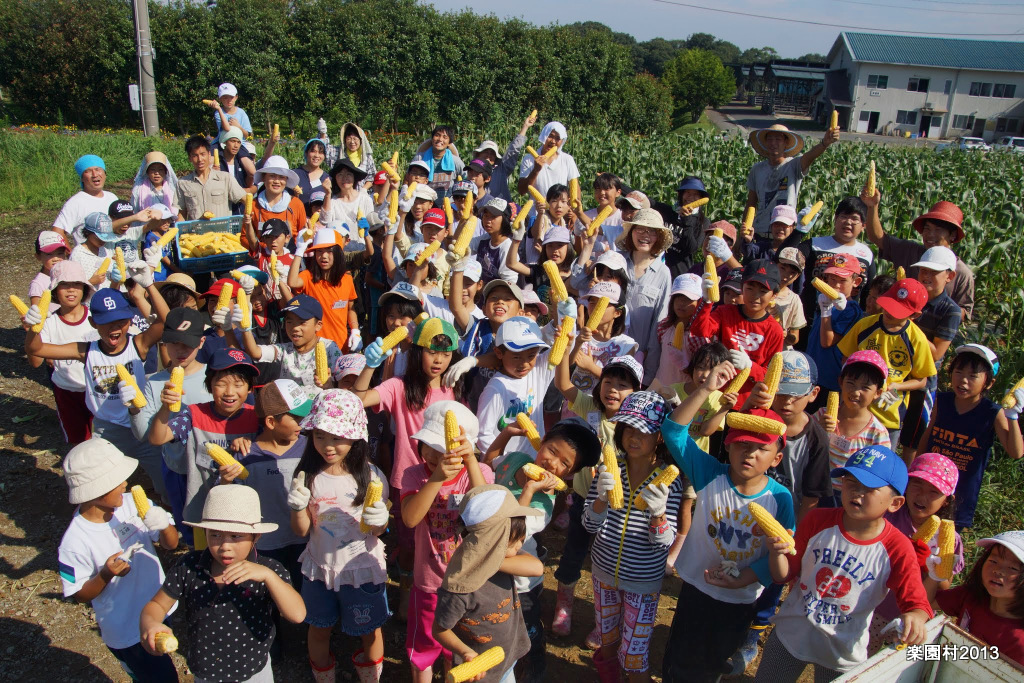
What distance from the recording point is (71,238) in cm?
676

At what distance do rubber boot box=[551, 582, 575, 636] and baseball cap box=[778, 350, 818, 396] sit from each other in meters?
1.84

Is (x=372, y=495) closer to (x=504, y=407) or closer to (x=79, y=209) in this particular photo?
(x=504, y=407)

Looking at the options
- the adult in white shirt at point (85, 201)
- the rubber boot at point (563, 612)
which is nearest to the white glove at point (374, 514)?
the rubber boot at point (563, 612)

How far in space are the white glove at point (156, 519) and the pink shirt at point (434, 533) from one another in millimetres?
1161

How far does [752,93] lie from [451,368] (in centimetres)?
10201

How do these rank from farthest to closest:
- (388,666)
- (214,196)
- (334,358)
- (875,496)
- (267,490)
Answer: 1. (214,196)
2. (334,358)
3. (388,666)
4. (267,490)
5. (875,496)

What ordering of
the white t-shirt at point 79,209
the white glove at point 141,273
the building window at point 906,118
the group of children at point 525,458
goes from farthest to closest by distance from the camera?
the building window at point 906,118 < the white t-shirt at point 79,209 < the white glove at point 141,273 < the group of children at point 525,458

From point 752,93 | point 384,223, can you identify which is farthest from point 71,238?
point 752,93

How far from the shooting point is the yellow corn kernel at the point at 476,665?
2.66m

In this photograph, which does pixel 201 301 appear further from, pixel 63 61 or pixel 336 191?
pixel 63 61

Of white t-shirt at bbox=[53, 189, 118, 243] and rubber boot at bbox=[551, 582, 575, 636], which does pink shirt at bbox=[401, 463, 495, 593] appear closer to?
rubber boot at bbox=[551, 582, 575, 636]

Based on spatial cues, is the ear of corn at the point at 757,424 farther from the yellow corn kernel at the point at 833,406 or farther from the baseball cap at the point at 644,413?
the yellow corn kernel at the point at 833,406

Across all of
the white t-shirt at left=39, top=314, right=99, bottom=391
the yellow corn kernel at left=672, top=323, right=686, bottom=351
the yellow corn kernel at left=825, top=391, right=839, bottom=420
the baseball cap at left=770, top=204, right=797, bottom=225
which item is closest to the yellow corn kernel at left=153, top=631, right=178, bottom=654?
the white t-shirt at left=39, top=314, right=99, bottom=391

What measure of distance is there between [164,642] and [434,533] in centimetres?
128
